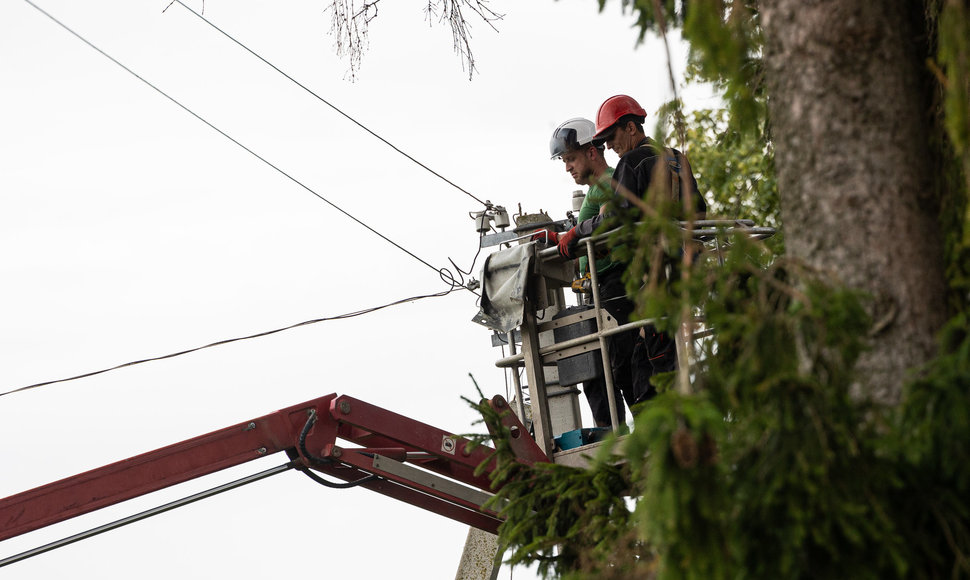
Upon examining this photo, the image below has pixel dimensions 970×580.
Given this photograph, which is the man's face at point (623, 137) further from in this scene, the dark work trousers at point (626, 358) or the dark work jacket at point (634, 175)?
the dark work trousers at point (626, 358)

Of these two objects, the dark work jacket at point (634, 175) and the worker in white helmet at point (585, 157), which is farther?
the worker in white helmet at point (585, 157)

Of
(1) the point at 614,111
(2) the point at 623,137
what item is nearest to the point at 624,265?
(2) the point at 623,137

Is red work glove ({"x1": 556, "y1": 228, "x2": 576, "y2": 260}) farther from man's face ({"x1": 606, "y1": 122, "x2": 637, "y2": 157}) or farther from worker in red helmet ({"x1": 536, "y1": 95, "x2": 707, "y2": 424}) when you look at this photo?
man's face ({"x1": 606, "y1": 122, "x2": 637, "y2": 157})

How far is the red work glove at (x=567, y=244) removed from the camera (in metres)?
6.04

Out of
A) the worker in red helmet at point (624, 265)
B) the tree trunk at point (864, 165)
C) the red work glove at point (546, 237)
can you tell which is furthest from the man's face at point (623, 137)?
the tree trunk at point (864, 165)

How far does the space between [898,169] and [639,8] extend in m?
1.20

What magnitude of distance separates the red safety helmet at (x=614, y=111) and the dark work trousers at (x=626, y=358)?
0.91 m

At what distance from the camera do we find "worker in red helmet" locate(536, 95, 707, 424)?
5.93 metres

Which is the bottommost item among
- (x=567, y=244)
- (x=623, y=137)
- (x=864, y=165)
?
(x=864, y=165)

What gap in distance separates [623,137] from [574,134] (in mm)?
419

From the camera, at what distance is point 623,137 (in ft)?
21.4

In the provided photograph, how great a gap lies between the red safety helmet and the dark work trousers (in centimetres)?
91

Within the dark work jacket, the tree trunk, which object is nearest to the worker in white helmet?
the dark work jacket

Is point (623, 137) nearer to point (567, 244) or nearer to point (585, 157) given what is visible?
point (585, 157)
